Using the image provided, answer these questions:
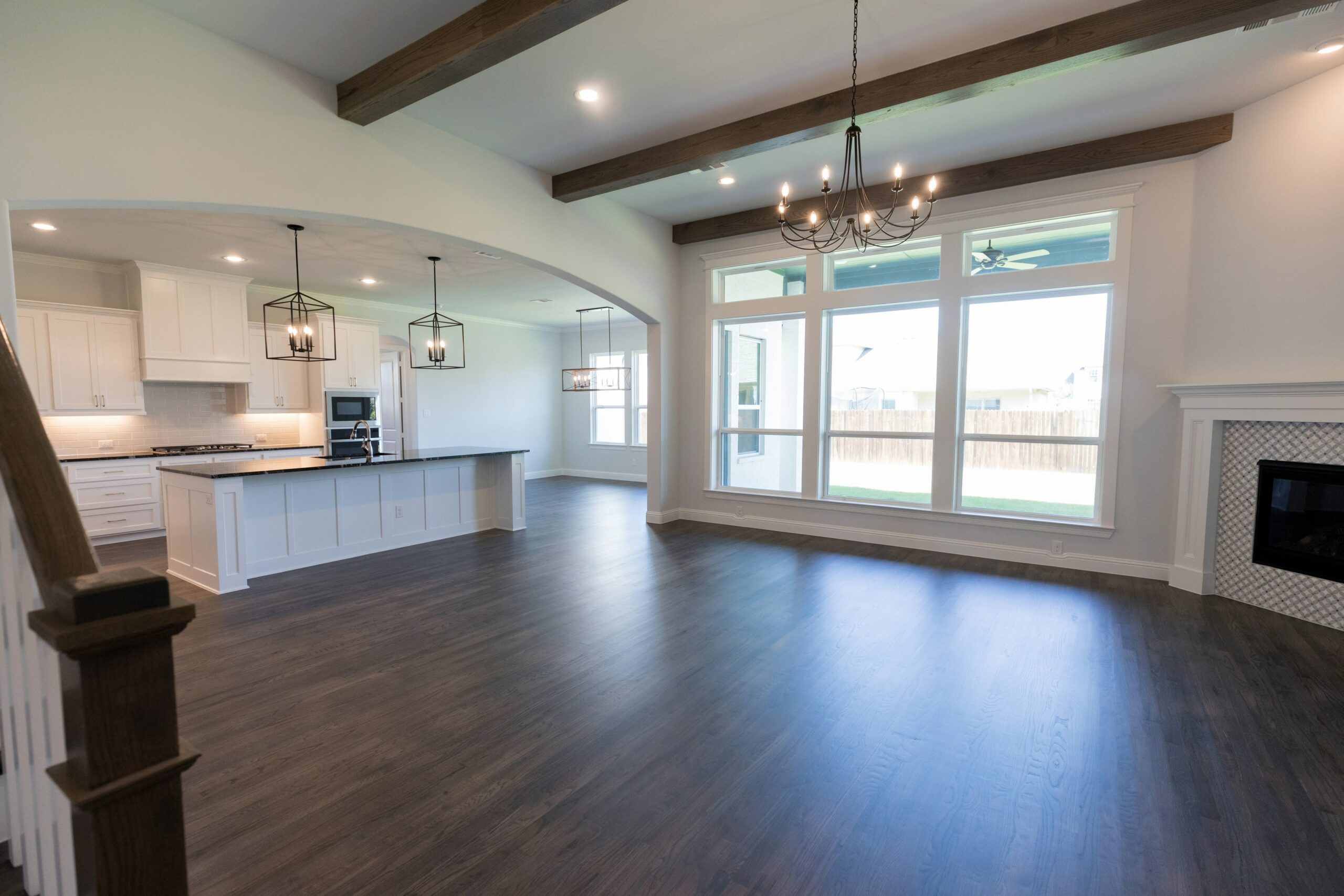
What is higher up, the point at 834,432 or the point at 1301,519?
the point at 834,432

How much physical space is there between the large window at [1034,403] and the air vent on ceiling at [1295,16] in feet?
6.52

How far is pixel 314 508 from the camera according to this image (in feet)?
17.0

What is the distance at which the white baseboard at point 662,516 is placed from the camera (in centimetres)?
694

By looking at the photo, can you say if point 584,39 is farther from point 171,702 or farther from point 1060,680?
point 1060,680

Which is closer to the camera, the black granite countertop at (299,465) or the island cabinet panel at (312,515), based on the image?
the black granite countertop at (299,465)

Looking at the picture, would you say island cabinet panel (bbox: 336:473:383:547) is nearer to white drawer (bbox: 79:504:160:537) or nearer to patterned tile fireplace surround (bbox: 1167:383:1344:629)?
white drawer (bbox: 79:504:160:537)

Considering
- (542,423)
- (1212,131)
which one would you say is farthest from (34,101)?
(542,423)

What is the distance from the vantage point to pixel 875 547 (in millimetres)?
5715

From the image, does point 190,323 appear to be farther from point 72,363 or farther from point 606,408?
point 606,408

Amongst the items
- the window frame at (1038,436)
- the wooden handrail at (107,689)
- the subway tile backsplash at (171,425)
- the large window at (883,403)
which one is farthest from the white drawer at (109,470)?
the window frame at (1038,436)

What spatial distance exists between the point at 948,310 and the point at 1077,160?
140 cm

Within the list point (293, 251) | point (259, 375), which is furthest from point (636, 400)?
point (293, 251)

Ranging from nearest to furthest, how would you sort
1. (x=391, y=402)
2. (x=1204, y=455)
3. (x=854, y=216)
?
(x=1204, y=455), (x=854, y=216), (x=391, y=402)

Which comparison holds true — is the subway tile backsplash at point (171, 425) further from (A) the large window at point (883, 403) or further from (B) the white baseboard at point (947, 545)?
(A) the large window at point (883, 403)
